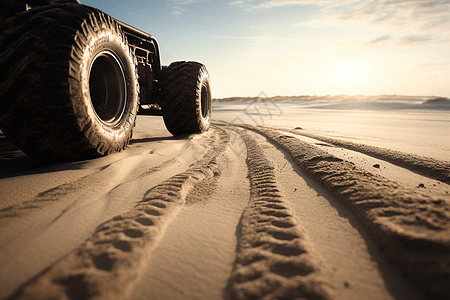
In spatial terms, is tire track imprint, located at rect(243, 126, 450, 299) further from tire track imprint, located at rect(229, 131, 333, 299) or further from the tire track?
the tire track

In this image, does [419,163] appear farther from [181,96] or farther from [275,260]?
[181,96]

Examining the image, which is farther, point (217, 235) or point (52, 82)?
point (52, 82)

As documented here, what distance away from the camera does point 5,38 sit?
1515 mm

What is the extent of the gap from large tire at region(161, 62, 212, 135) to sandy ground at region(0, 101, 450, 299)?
2131 millimetres

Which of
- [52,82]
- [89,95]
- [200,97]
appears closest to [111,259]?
[52,82]

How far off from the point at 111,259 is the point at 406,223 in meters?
1.20

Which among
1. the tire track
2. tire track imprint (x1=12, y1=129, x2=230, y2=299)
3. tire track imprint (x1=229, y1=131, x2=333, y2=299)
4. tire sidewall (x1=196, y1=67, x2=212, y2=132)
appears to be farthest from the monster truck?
the tire track

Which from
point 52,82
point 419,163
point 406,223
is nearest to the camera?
point 406,223

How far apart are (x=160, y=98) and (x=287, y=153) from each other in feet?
7.49

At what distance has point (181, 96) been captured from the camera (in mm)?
3816

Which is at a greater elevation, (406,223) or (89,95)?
(89,95)

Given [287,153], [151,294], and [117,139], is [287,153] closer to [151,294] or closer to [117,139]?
[117,139]

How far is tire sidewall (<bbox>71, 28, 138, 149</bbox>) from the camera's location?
5.71ft

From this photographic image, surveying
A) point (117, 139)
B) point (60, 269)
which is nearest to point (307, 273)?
point (60, 269)
